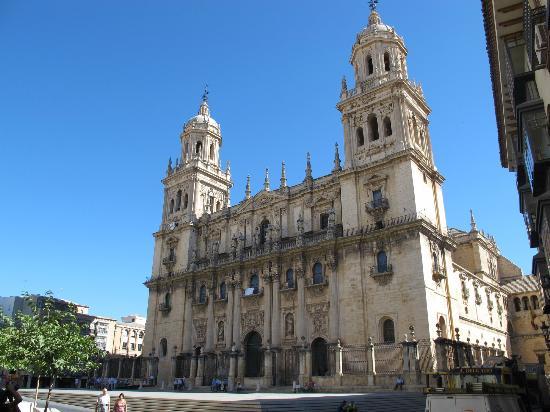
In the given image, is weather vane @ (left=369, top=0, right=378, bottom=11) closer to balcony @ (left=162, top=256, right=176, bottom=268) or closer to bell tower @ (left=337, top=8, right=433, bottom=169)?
bell tower @ (left=337, top=8, right=433, bottom=169)

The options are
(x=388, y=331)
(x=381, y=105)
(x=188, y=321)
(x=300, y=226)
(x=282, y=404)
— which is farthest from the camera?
(x=188, y=321)

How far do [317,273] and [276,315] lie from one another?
434cm

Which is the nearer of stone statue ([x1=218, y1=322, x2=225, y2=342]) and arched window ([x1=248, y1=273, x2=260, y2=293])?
arched window ([x1=248, y1=273, x2=260, y2=293])

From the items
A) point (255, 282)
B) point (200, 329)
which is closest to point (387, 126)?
point (255, 282)

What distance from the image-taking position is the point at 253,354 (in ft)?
121

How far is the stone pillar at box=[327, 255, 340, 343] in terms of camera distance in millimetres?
32219

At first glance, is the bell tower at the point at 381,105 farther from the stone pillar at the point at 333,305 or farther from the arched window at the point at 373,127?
the stone pillar at the point at 333,305

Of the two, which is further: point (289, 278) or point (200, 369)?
point (200, 369)

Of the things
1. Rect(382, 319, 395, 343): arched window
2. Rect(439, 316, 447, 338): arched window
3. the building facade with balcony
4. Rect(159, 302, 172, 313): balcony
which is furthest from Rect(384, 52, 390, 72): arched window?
Rect(159, 302, 172, 313): balcony

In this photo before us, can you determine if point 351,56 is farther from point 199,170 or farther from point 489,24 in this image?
point 489,24

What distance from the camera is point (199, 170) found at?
47.5 meters

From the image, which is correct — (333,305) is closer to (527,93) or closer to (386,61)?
(386,61)

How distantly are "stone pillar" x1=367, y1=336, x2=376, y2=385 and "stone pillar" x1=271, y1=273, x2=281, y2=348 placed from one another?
797 centimetres

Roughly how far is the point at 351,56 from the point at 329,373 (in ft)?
82.9
